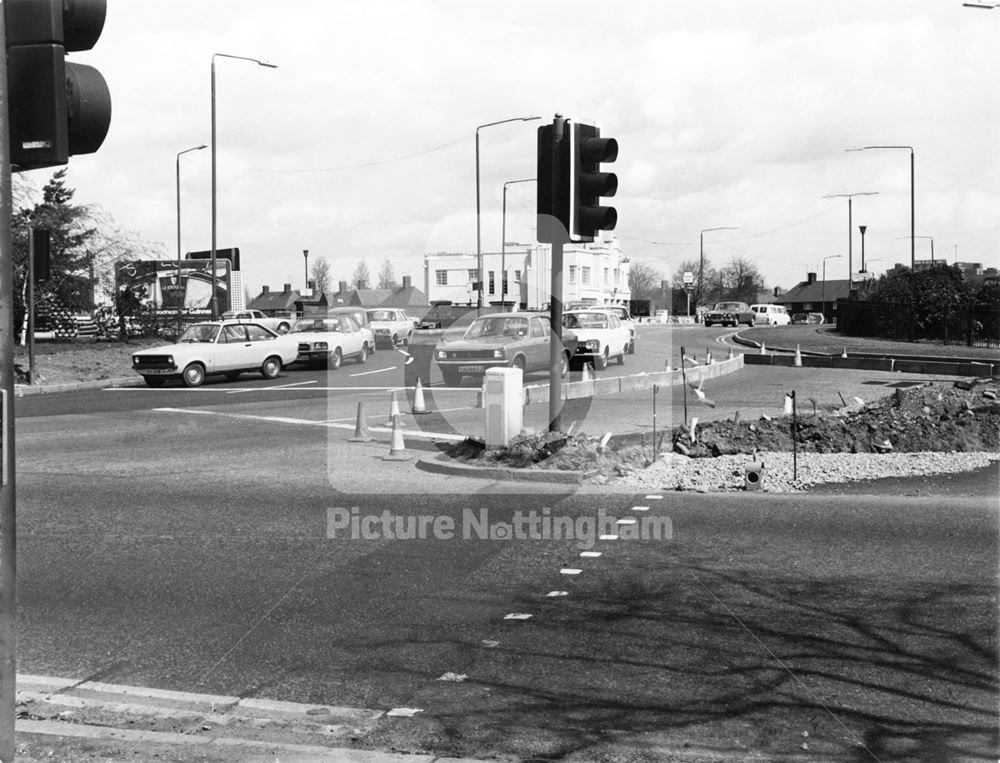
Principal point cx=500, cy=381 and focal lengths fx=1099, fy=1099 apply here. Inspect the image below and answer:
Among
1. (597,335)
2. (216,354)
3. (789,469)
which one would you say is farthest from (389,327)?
(789,469)

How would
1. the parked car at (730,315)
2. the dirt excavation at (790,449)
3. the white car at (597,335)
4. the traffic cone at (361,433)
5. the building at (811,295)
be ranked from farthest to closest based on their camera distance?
the building at (811,295)
the parked car at (730,315)
the white car at (597,335)
the traffic cone at (361,433)
the dirt excavation at (790,449)

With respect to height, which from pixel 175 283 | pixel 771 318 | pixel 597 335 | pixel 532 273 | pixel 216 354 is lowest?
pixel 216 354

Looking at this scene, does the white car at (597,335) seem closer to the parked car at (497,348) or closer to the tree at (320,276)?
the parked car at (497,348)

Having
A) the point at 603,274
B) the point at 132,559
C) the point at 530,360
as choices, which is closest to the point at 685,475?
the point at 132,559

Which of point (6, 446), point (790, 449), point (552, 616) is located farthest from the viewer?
point (790, 449)

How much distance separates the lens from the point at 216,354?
90.5 ft

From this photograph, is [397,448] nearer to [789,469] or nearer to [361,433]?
[361,433]

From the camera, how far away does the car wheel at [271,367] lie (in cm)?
2923

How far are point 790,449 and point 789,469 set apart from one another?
4.57ft

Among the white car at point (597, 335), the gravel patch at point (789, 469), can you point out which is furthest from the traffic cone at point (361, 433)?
the white car at point (597, 335)

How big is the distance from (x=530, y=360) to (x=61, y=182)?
1495 inches

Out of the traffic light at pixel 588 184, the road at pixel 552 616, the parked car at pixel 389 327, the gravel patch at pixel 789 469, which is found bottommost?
the road at pixel 552 616

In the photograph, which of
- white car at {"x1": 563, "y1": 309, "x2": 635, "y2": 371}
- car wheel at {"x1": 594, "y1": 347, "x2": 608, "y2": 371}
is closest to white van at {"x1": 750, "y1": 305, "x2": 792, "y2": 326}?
white car at {"x1": 563, "y1": 309, "x2": 635, "y2": 371}

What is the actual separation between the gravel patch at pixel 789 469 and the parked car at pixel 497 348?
36.7 feet
